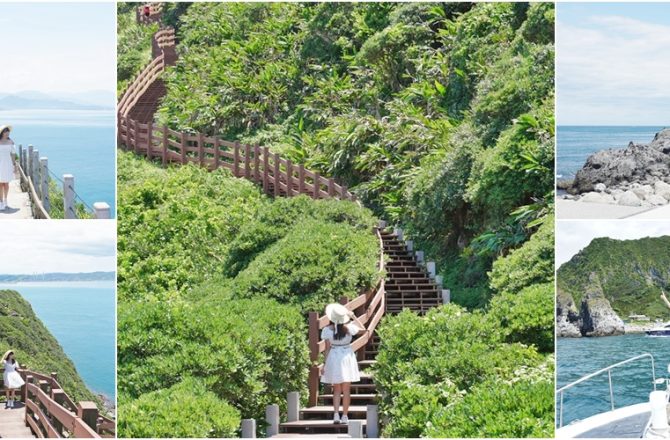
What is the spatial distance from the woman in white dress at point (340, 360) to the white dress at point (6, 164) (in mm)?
2743

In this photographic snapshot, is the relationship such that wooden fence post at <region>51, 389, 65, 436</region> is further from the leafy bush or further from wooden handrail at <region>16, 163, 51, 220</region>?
wooden handrail at <region>16, 163, 51, 220</region>

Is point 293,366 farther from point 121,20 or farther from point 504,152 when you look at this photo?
point 121,20

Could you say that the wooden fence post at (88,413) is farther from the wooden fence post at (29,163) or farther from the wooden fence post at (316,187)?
the wooden fence post at (316,187)

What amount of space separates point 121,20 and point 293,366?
23.3 m

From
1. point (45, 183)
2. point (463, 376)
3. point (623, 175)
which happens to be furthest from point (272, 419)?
point (623, 175)

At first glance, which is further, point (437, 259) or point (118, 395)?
point (437, 259)

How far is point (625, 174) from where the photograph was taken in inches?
388

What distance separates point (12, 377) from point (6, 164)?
62.8 inches

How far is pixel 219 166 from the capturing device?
1912 cm

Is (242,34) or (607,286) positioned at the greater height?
(242,34)

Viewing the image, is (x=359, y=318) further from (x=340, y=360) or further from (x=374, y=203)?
(x=374, y=203)

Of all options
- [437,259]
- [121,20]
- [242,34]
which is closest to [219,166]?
[437,259]

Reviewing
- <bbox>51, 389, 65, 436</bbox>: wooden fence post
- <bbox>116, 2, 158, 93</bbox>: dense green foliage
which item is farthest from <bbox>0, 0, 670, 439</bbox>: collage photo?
<bbox>116, 2, 158, 93</bbox>: dense green foliage

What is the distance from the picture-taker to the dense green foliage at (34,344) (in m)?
8.89
